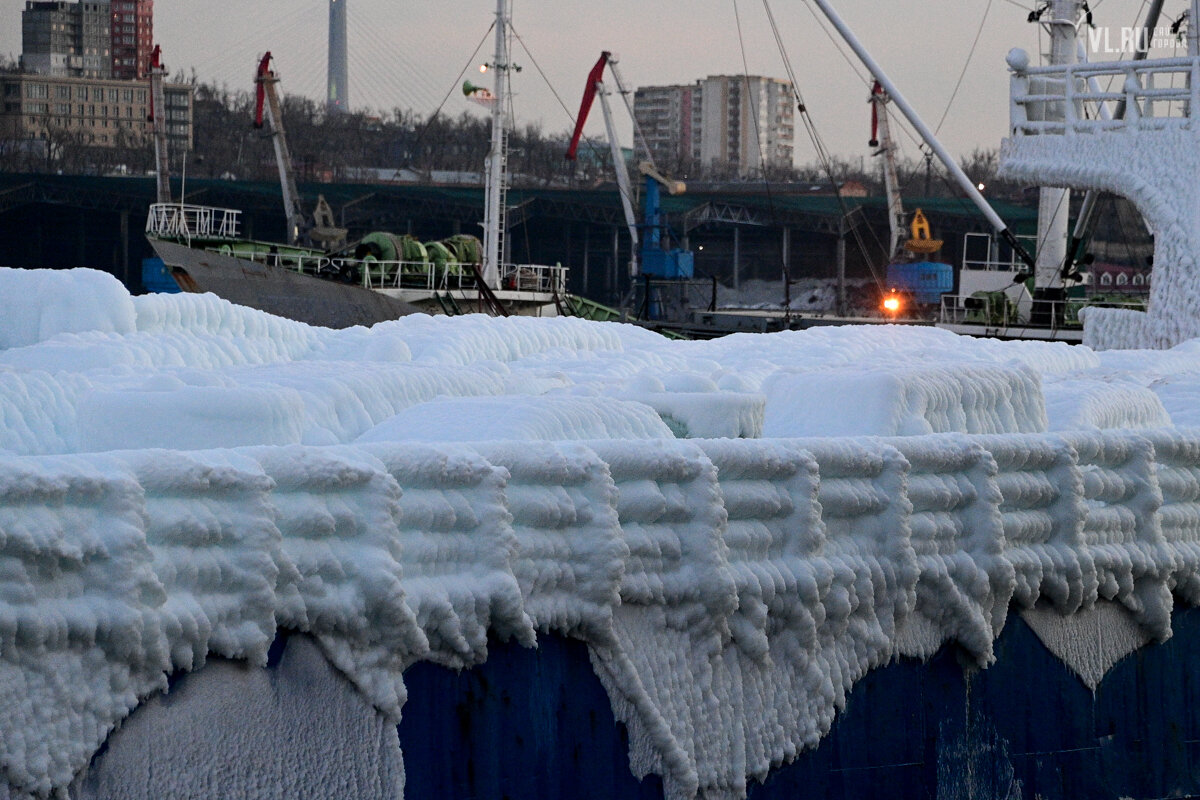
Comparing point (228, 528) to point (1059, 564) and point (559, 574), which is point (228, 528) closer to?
point (559, 574)

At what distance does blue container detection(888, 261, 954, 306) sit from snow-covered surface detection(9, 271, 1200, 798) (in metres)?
43.8

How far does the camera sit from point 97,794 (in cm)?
319

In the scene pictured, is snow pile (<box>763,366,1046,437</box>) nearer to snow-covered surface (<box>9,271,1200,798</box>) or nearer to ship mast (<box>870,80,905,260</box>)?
snow-covered surface (<box>9,271,1200,798</box>)

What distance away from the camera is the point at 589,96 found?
142 ft

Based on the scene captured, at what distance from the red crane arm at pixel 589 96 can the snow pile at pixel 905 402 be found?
36.5 meters

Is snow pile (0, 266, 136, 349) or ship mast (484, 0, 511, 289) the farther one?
ship mast (484, 0, 511, 289)

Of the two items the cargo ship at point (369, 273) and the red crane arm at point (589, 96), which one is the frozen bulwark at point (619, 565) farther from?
the red crane arm at point (589, 96)

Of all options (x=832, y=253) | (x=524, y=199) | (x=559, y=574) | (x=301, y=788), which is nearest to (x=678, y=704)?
(x=559, y=574)

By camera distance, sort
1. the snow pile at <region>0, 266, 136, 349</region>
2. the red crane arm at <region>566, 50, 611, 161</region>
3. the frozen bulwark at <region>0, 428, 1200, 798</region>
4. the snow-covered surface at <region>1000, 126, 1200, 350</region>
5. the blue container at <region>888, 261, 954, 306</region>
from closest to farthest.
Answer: the frozen bulwark at <region>0, 428, 1200, 798</region> → the snow pile at <region>0, 266, 136, 349</region> → the snow-covered surface at <region>1000, 126, 1200, 350</region> → the red crane arm at <region>566, 50, 611, 161</region> → the blue container at <region>888, 261, 954, 306</region>

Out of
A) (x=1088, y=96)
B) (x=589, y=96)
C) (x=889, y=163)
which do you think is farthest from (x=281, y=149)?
(x=1088, y=96)

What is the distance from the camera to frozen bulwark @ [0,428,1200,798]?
3.15 meters

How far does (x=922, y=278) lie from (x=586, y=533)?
47.9 m

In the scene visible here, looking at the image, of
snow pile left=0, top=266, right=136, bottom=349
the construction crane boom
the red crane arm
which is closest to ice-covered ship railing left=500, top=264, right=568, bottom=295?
the red crane arm

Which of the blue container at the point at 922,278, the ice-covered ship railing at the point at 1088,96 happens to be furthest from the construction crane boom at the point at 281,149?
the ice-covered ship railing at the point at 1088,96
